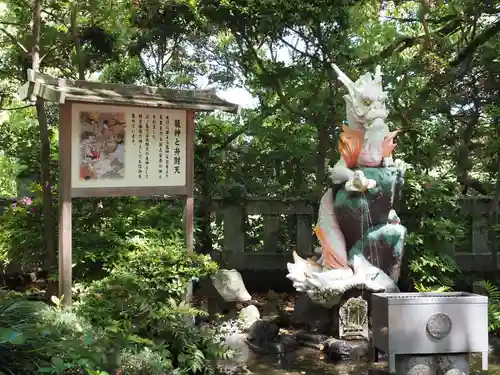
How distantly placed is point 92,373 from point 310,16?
28.2 feet

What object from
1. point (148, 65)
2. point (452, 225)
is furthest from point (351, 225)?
point (148, 65)

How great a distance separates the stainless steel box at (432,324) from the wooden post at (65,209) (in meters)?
3.38

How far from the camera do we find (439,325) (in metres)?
5.84

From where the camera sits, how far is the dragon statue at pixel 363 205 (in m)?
8.51

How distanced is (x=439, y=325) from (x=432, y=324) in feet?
0.26

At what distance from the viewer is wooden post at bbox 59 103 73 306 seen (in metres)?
6.39

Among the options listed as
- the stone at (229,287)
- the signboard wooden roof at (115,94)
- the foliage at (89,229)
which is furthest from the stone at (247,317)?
the signboard wooden roof at (115,94)

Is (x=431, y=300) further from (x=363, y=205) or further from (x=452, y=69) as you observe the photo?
(x=452, y=69)

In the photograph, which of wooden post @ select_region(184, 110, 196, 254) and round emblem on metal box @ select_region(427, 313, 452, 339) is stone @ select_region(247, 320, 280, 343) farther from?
round emblem on metal box @ select_region(427, 313, 452, 339)

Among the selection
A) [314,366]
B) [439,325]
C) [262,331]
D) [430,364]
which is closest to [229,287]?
[262,331]

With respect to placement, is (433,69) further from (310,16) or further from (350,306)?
(350,306)

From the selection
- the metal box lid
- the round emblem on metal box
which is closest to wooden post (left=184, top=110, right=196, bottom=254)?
the metal box lid

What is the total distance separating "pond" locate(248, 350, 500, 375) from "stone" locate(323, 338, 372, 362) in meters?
0.15

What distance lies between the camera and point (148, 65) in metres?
12.9
